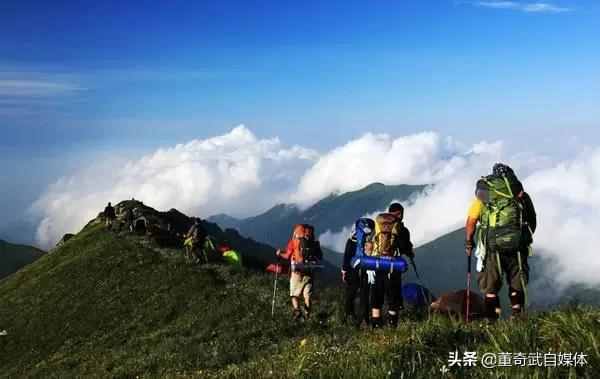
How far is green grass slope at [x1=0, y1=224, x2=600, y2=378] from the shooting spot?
6934 mm

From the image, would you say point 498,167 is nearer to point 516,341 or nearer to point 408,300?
point 516,341

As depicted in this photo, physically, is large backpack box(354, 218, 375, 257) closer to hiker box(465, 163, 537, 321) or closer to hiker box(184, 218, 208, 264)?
hiker box(465, 163, 537, 321)

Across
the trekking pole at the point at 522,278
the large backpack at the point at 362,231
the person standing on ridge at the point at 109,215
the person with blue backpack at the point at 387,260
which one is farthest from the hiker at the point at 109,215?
the trekking pole at the point at 522,278

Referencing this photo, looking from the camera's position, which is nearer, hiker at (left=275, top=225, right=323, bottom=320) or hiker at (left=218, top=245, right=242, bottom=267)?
hiker at (left=275, top=225, right=323, bottom=320)

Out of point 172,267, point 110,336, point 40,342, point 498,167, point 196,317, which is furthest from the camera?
point 172,267

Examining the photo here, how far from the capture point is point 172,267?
110 ft

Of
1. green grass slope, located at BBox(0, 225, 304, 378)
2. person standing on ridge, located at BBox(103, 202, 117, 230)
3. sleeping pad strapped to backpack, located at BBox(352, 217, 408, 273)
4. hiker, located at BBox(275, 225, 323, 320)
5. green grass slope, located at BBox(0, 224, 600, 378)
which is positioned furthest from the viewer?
person standing on ridge, located at BBox(103, 202, 117, 230)

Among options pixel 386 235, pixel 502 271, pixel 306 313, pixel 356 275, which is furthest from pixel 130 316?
pixel 502 271

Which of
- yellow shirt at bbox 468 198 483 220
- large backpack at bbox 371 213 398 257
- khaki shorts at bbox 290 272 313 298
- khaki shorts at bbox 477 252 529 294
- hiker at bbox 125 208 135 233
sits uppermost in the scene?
hiker at bbox 125 208 135 233

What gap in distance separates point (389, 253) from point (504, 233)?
9.38 ft

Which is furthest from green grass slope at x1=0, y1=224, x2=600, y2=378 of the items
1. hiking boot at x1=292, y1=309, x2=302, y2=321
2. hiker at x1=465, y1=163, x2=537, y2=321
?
hiker at x1=465, y1=163, x2=537, y2=321

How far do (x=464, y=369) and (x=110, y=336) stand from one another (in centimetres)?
2383

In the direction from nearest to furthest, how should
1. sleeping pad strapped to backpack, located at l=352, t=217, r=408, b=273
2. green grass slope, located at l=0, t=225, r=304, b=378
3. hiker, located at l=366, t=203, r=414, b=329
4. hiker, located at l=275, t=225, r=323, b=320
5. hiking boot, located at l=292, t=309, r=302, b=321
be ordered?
sleeping pad strapped to backpack, located at l=352, t=217, r=408, b=273 < hiker, located at l=366, t=203, r=414, b=329 < green grass slope, located at l=0, t=225, r=304, b=378 < hiker, located at l=275, t=225, r=323, b=320 < hiking boot, located at l=292, t=309, r=302, b=321

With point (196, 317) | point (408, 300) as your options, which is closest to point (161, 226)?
point (196, 317)
